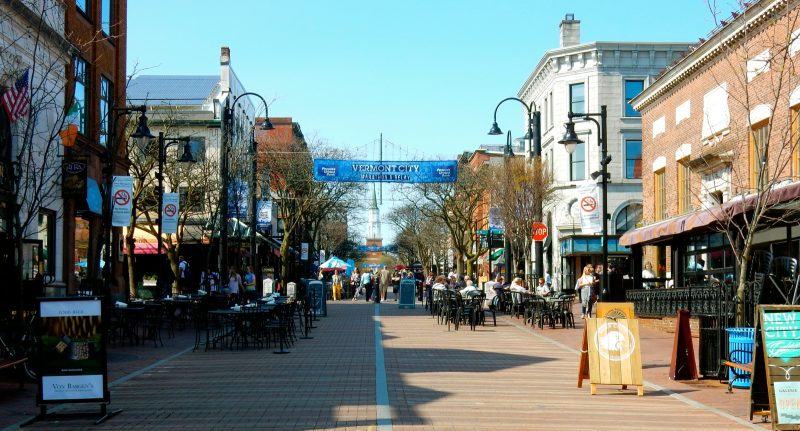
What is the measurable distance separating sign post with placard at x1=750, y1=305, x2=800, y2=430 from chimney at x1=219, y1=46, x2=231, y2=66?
55.6 metres

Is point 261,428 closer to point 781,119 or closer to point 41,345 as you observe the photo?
point 41,345

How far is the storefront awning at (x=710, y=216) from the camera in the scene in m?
18.6

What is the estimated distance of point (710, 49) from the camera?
26.9 m

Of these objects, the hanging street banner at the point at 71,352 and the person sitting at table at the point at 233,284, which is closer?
the hanging street banner at the point at 71,352

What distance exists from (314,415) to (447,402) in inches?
73.1

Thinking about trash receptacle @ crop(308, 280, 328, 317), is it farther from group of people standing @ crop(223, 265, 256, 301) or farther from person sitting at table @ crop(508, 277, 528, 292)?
person sitting at table @ crop(508, 277, 528, 292)

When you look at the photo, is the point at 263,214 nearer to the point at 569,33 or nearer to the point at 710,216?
the point at 569,33

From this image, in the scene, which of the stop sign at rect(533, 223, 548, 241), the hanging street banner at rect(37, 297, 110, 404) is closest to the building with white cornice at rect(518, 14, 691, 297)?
the stop sign at rect(533, 223, 548, 241)

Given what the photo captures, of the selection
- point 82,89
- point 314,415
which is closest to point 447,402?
point 314,415

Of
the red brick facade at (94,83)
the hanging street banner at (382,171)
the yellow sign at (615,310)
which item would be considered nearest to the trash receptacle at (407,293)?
the hanging street banner at (382,171)

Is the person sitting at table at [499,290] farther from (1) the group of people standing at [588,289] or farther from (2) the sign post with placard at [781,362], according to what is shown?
(2) the sign post with placard at [781,362]

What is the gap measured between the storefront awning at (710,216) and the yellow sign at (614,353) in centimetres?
344

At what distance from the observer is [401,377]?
14.6 m

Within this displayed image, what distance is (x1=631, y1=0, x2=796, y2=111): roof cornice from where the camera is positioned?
2223 cm
